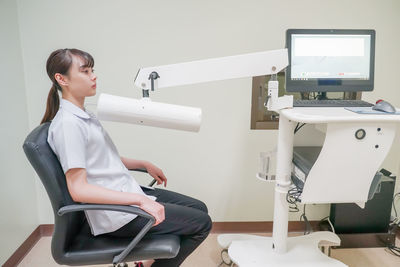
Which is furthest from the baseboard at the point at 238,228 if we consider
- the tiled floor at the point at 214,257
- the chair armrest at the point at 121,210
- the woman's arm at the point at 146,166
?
the chair armrest at the point at 121,210

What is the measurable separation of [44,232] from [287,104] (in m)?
1.76

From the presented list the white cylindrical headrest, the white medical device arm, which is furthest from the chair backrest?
the white medical device arm

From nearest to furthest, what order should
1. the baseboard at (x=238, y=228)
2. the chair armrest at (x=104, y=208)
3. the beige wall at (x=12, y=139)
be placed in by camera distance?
the chair armrest at (x=104, y=208), the beige wall at (x=12, y=139), the baseboard at (x=238, y=228)

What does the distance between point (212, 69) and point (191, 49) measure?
0.68 m

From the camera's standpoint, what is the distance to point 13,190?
171cm

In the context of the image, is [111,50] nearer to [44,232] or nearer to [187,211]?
[187,211]

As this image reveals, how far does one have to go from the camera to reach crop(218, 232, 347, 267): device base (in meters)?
1.46

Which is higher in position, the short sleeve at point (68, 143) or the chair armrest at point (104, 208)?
the short sleeve at point (68, 143)

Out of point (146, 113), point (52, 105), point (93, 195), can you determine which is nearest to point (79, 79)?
point (52, 105)

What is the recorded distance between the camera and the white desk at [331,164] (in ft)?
3.85

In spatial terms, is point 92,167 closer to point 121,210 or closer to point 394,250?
point 121,210

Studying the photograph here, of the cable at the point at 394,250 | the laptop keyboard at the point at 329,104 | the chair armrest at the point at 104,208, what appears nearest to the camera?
the chair armrest at the point at 104,208

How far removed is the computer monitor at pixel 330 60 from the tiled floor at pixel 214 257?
1042mm

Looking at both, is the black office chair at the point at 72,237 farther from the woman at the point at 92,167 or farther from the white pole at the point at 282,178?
the white pole at the point at 282,178
